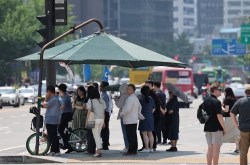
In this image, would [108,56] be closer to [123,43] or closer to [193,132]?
[123,43]

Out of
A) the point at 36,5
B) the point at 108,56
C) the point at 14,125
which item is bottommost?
the point at 14,125

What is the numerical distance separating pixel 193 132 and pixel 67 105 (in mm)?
9971

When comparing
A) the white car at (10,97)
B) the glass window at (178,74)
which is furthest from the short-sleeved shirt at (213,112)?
the glass window at (178,74)

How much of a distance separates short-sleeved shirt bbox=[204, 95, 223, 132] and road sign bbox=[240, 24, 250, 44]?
1658 inches

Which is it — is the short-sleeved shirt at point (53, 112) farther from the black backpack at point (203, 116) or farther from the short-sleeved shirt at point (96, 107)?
the black backpack at point (203, 116)

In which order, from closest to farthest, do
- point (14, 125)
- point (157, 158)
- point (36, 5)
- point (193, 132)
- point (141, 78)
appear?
point (157, 158)
point (193, 132)
point (14, 125)
point (141, 78)
point (36, 5)

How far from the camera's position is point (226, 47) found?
3610 inches

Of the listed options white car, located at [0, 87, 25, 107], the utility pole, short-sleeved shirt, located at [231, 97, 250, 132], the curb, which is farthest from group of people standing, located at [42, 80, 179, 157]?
white car, located at [0, 87, 25, 107]

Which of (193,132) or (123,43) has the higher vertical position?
(123,43)

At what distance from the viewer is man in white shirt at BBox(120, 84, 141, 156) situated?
1745cm

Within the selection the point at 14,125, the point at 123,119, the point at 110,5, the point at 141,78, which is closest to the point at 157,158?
the point at 123,119

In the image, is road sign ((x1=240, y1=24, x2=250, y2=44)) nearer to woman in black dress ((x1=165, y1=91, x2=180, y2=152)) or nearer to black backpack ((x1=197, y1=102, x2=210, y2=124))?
woman in black dress ((x1=165, y1=91, x2=180, y2=152))

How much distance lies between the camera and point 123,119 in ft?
57.9

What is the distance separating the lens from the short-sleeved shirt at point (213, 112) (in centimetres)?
1435
